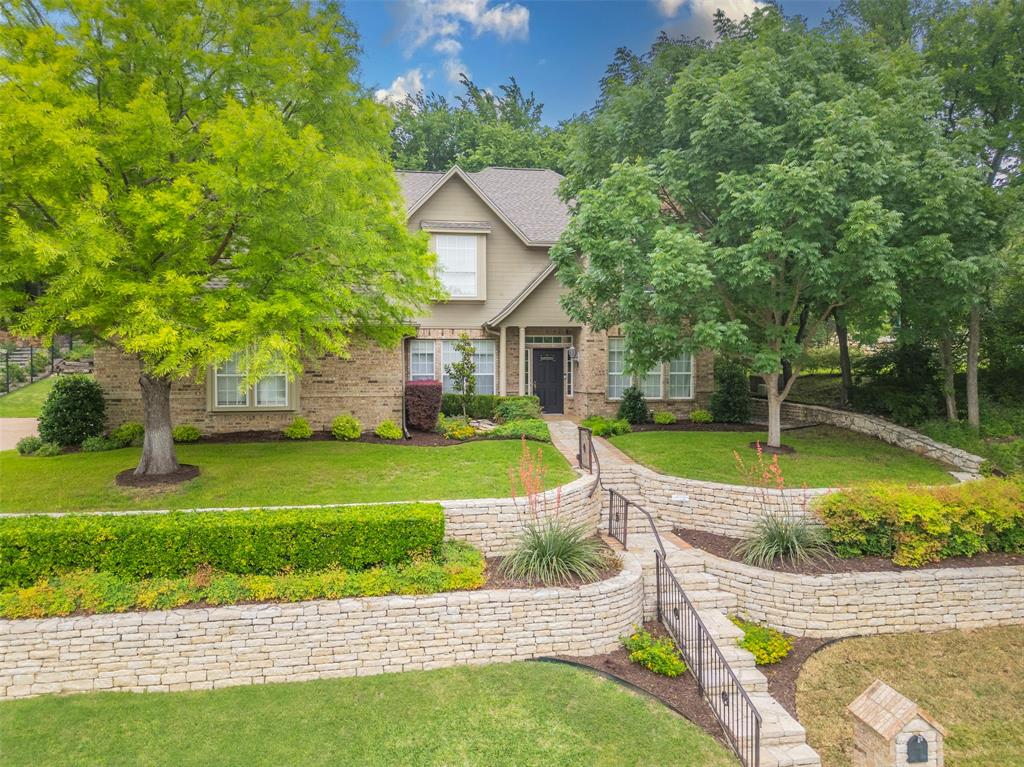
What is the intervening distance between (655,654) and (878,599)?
394 centimetres

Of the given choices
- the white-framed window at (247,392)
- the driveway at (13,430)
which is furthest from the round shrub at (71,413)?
the white-framed window at (247,392)

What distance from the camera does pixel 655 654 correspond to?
7.14 meters

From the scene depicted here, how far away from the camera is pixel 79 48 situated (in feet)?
26.5

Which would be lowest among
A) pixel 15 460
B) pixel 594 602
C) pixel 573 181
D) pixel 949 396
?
pixel 594 602

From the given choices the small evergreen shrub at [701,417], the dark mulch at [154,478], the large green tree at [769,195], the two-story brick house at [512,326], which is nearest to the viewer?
the dark mulch at [154,478]

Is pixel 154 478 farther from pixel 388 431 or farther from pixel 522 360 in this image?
pixel 522 360

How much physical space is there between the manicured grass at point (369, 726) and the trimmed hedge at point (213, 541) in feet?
4.80

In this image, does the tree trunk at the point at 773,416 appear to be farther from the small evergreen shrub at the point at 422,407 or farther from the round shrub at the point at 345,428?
the round shrub at the point at 345,428

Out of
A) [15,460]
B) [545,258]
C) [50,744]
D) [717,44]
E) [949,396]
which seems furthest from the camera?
[545,258]

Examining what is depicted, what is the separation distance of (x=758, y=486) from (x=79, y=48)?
43.8 ft

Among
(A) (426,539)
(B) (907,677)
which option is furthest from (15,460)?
(B) (907,677)

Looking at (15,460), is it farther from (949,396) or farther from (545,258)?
(949,396)

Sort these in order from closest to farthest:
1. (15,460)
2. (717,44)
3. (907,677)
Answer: (907,677), (15,460), (717,44)

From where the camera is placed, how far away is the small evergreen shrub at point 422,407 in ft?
48.1
